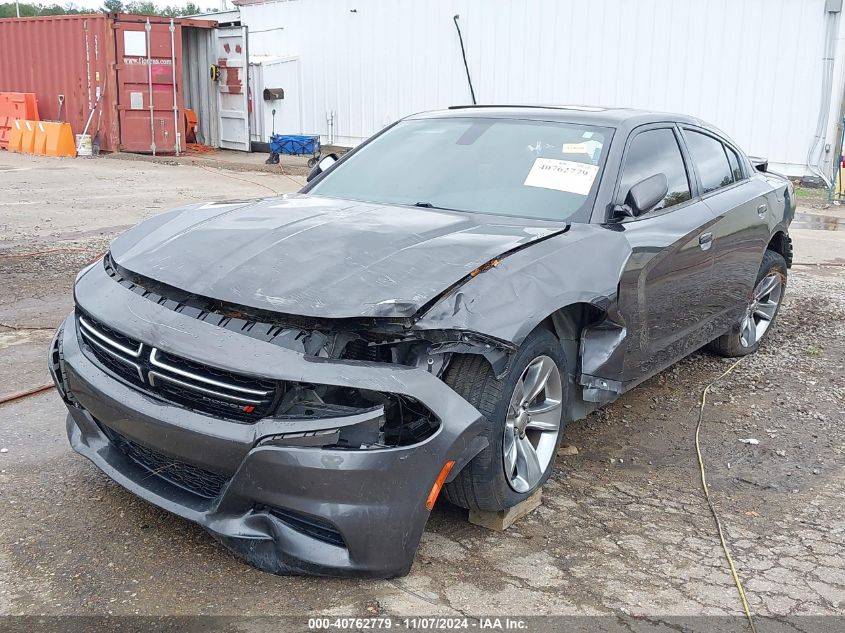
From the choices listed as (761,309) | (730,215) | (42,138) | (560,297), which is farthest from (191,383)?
(42,138)

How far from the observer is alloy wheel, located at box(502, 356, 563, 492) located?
3361 millimetres

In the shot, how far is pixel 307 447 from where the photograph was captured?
109 inches

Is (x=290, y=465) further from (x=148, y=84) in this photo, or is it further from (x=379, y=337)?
(x=148, y=84)

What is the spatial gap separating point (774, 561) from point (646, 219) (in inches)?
66.1

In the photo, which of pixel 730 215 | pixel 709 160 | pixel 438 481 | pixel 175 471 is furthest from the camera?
pixel 709 160

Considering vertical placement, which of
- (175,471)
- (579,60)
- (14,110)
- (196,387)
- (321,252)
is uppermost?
(579,60)

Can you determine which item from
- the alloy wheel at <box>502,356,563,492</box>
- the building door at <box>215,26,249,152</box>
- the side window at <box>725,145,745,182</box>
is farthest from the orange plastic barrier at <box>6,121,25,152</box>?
the alloy wheel at <box>502,356,563,492</box>

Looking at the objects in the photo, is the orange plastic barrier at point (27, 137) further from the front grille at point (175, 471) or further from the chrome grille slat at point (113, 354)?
the front grille at point (175, 471)

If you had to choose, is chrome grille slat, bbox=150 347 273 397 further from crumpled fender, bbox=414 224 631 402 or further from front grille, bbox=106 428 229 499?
crumpled fender, bbox=414 224 631 402

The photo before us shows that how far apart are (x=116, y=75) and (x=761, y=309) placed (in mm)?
15864

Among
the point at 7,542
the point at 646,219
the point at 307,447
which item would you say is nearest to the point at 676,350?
the point at 646,219

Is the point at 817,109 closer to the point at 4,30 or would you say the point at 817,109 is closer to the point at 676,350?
the point at 676,350

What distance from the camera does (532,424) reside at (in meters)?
3.54

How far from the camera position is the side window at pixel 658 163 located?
14.4 feet
